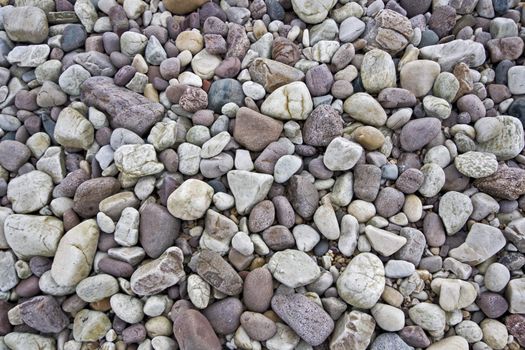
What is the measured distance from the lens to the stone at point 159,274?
123cm

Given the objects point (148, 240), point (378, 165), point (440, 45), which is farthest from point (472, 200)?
point (148, 240)

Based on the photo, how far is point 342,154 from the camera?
4.31ft

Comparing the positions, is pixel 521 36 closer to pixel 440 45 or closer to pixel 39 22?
pixel 440 45

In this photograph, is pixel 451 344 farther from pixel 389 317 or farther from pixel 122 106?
pixel 122 106

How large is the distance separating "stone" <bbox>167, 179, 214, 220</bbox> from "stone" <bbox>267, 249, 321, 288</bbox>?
0.28 m

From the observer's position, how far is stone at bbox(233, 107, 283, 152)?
1391 millimetres

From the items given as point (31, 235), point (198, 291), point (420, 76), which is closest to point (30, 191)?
point (31, 235)

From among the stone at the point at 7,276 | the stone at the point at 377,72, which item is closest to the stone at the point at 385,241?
the stone at the point at 377,72

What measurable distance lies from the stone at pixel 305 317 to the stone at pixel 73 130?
87cm

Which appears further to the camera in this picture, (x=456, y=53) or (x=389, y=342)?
(x=456, y=53)

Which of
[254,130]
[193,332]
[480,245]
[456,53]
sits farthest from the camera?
[456,53]

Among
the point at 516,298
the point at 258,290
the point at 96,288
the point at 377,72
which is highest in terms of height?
the point at 377,72

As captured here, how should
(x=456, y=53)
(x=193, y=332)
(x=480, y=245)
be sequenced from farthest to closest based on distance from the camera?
1. (x=456, y=53)
2. (x=480, y=245)
3. (x=193, y=332)

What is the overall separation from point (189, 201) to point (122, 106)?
0.44 metres
